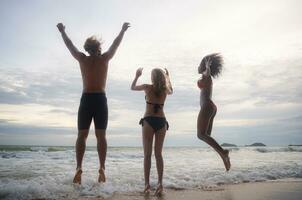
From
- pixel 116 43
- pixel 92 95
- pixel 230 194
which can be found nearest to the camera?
pixel 230 194

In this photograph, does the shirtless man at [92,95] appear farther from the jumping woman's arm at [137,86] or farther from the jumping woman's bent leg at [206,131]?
the jumping woman's bent leg at [206,131]

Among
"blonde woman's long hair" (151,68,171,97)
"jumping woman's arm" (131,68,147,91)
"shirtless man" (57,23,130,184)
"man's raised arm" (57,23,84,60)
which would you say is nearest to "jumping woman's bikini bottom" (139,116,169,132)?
"blonde woman's long hair" (151,68,171,97)

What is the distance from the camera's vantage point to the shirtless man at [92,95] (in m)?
5.75

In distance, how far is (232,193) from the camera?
18.7ft

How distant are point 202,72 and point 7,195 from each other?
452 cm

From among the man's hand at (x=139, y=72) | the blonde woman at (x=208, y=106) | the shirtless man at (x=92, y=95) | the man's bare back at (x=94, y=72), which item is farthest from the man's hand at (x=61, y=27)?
the blonde woman at (x=208, y=106)

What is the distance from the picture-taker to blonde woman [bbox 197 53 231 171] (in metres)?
6.88

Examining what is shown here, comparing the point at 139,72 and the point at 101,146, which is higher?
the point at 139,72

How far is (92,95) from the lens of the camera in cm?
578

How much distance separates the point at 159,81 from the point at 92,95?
1.21 metres

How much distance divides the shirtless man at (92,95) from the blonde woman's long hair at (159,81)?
931 millimetres

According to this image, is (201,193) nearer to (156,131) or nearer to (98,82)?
(156,131)

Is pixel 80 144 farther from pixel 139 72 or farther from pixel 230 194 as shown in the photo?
pixel 230 194

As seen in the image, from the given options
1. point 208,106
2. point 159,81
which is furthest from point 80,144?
point 208,106
